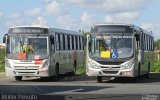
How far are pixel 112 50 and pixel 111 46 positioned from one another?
0.25m

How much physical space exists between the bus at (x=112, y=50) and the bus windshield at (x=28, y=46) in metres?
2.67

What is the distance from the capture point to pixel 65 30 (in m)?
34.2

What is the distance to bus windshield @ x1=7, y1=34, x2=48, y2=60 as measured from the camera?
97.4 feet

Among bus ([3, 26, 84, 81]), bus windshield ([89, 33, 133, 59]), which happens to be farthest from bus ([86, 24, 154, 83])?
bus ([3, 26, 84, 81])

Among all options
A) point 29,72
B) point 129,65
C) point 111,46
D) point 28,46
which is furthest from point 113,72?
point 28,46

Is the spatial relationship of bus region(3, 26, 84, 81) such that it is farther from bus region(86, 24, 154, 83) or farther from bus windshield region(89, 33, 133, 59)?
bus windshield region(89, 33, 133, 59)

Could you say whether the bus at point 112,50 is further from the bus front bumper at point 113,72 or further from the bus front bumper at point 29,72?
the bus front bumper at point 29,72

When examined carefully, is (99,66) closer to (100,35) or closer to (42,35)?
(100,35)

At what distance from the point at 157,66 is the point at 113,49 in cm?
1741

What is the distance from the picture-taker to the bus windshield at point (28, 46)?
29688mm

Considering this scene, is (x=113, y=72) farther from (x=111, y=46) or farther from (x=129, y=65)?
(x=111, y=46)

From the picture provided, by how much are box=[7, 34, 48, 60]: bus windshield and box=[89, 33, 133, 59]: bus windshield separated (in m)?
2.85

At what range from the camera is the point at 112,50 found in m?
28.2

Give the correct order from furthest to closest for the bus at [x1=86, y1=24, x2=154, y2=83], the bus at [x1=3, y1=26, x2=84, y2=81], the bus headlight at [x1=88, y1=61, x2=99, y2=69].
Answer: the bus at [x1=3, y1=26, x2=84, y2=81] → the bus headlight at [x1=88, y1=61, x2=99, y2=69] → the bus at [x1=86, y1=24, x2=154, y2=83]
